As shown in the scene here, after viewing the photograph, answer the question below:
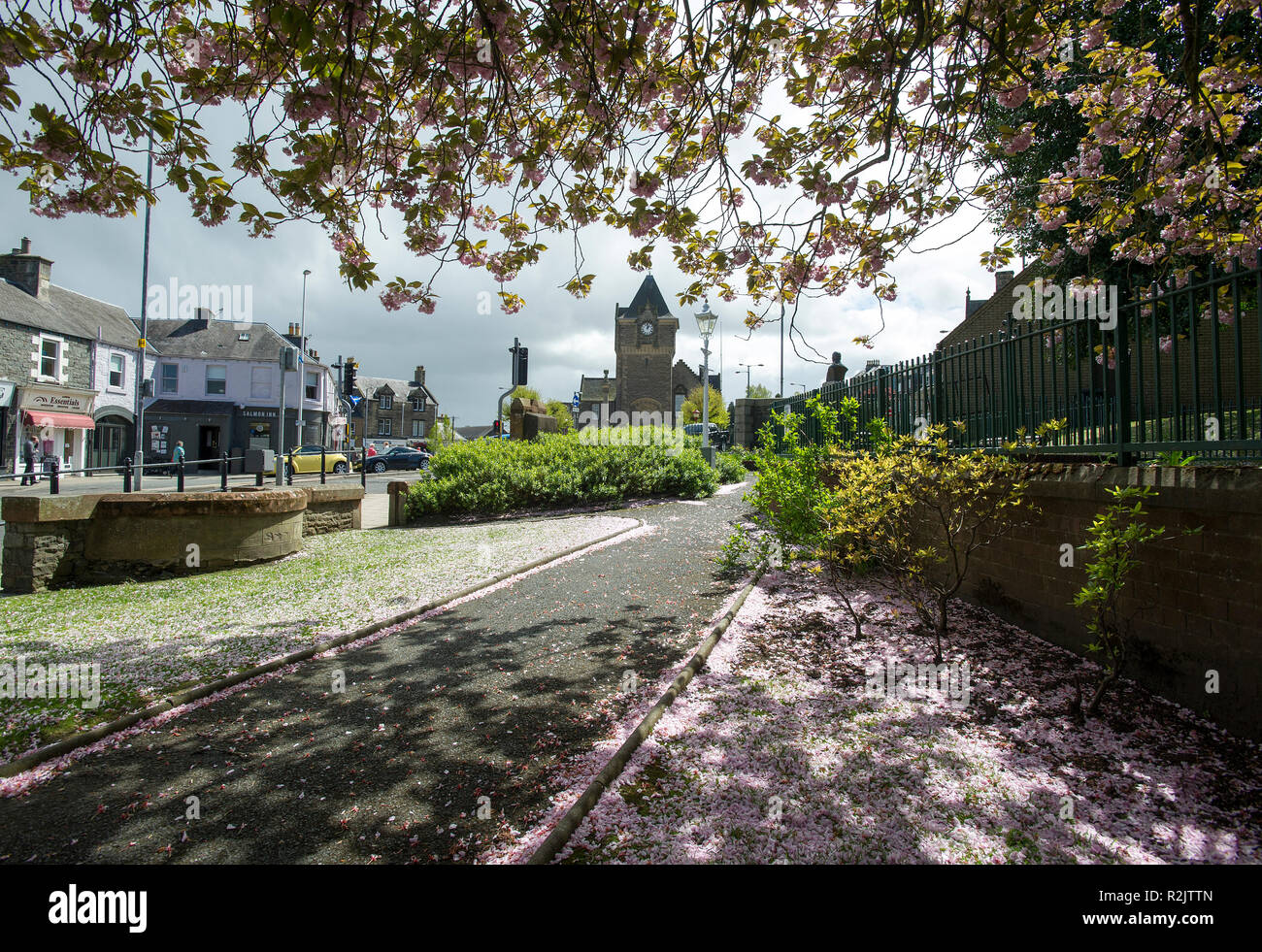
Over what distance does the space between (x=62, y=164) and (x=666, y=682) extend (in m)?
4.90

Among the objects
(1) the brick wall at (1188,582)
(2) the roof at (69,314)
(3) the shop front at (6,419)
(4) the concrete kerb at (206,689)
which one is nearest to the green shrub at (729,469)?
(4) the concrete kerb at (206,689)

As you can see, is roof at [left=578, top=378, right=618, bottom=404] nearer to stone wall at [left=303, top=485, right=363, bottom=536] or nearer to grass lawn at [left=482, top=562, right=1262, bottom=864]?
stone wall at [left=303, top=485, right=363, bottom=536]

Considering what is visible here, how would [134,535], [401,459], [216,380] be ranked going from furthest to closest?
[216,380] → [401,459] → [134,535]

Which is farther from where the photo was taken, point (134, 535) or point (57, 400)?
point (57, 400)

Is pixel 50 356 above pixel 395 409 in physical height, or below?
below

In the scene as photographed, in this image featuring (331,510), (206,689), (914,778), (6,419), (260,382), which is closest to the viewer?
(914,778)

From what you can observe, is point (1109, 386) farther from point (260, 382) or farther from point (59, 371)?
point (260, 382)

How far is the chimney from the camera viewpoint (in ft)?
89.2

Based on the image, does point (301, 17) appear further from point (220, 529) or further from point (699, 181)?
point (220, 529)

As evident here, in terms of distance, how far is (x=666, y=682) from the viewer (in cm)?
408

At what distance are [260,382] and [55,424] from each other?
13136 mm

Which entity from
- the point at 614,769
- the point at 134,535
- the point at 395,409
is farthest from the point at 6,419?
the point at 395,409

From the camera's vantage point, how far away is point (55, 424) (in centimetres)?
2669
